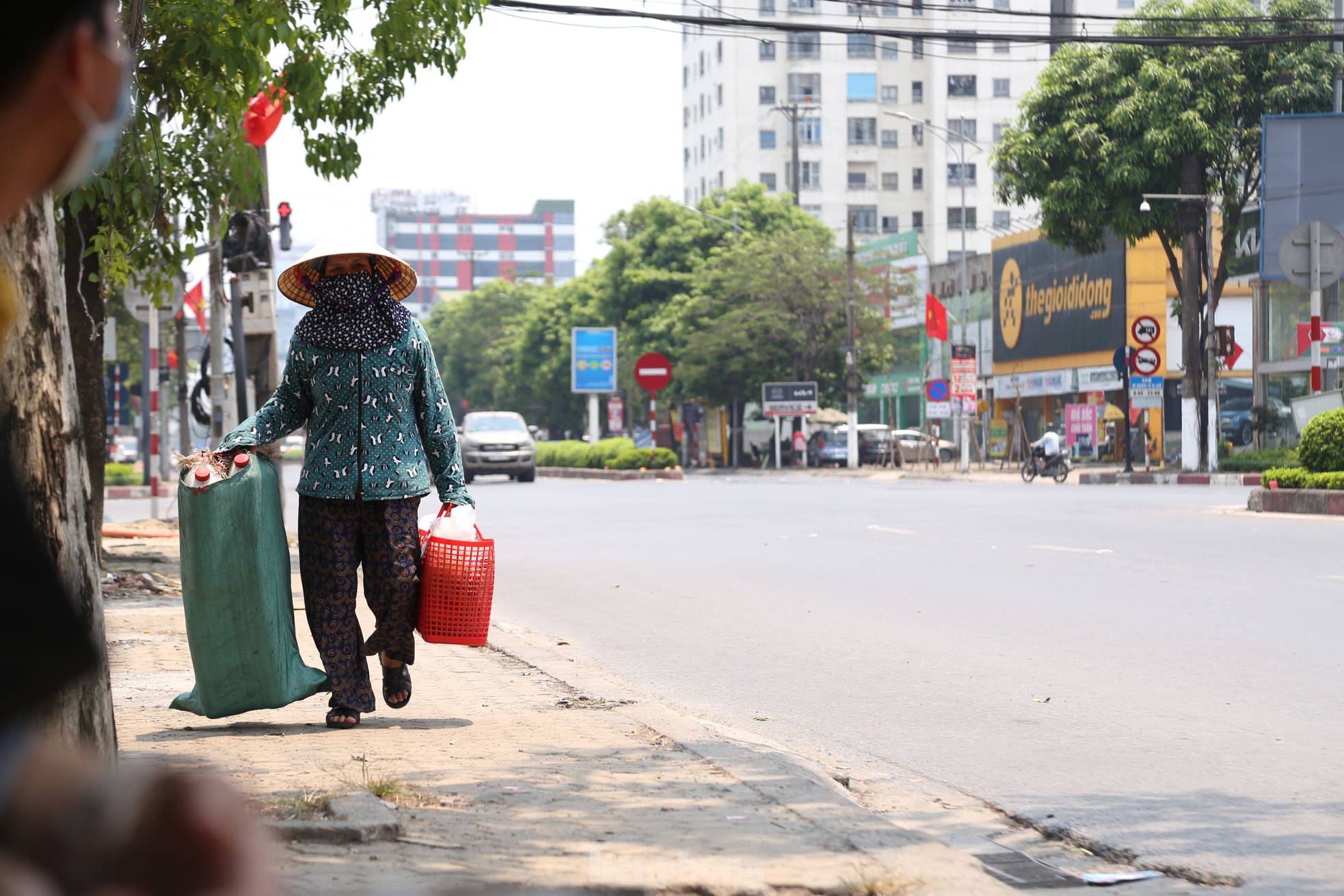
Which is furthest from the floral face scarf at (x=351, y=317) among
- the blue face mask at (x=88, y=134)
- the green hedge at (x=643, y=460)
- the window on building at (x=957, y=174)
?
the window on building at (x=957, y=174)

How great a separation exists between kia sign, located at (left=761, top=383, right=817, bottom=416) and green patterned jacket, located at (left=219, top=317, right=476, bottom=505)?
44.2m

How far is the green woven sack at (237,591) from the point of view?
5660 millimetres

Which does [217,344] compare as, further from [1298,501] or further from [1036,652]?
[1298,501]

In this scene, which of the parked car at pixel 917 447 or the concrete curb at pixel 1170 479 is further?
Answer: the parked car at pixel 917 447

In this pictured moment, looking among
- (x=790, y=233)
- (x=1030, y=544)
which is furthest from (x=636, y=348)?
(x=1030, y=544)

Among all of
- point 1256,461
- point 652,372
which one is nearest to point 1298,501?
point 1256,461

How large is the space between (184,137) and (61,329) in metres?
8.36

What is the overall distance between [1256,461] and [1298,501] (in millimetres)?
12353

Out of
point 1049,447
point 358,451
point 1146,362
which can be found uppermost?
point 1146,362

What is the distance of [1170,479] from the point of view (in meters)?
33.1

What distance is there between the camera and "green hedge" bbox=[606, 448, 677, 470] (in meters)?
45.7

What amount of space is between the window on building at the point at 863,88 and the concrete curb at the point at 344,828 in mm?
95325

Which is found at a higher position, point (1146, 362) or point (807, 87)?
point (807, 87)

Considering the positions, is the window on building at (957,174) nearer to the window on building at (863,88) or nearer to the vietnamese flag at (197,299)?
the window on building at (863,88)
